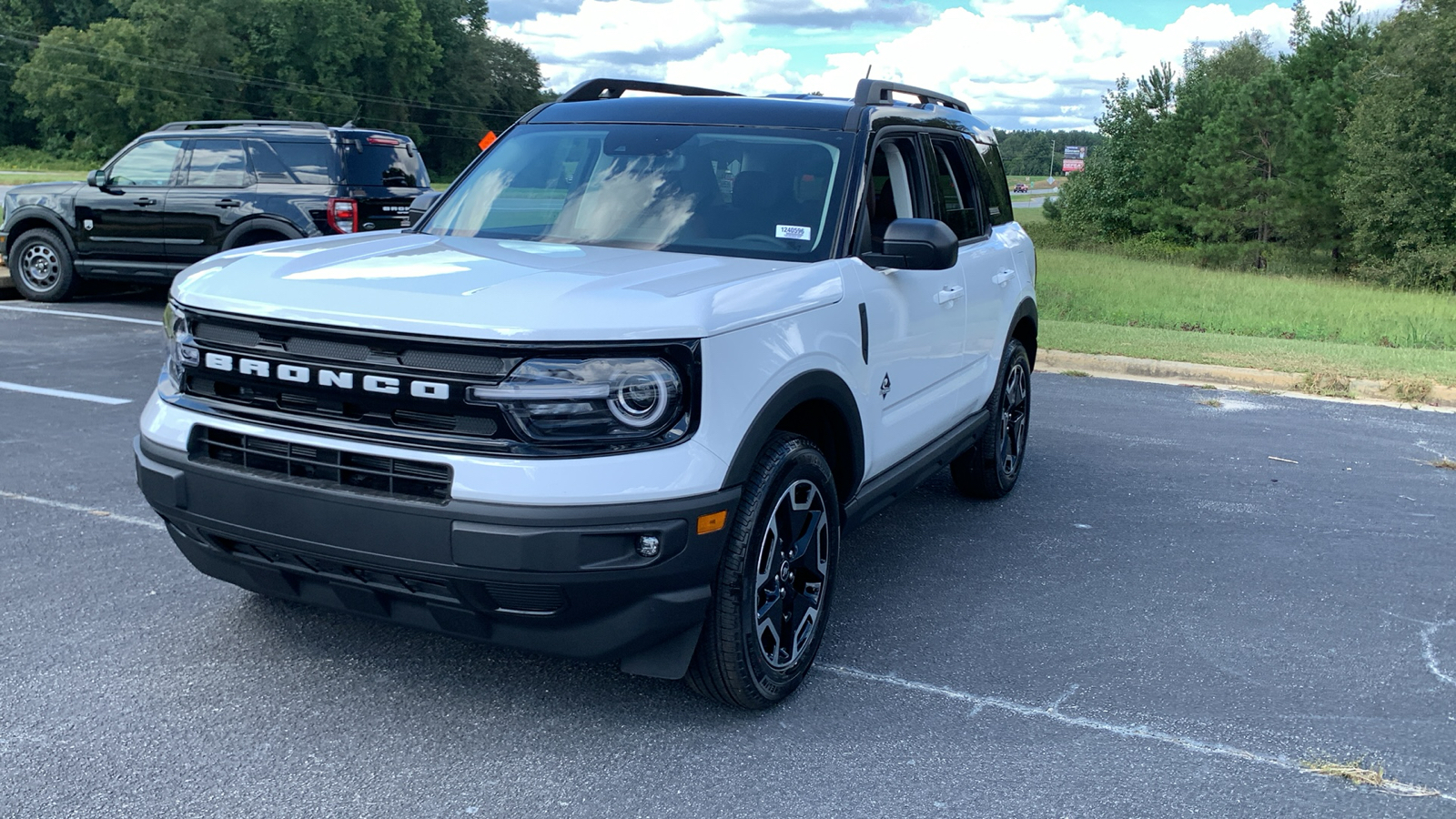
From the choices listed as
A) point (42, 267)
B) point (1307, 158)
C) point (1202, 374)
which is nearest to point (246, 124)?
point (42, 267)

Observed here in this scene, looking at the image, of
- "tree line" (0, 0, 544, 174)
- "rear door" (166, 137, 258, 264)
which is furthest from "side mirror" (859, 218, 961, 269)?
"tree line" (0, 0, 544, 174)

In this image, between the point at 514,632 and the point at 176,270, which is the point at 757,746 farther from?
the point at 176,270

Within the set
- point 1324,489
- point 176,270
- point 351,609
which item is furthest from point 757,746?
point 176,270

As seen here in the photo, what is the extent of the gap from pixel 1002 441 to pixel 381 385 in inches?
154

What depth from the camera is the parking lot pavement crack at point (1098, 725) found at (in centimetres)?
333

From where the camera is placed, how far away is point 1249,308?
20.3 meters

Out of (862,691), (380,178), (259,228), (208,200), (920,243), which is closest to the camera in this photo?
(862,691)

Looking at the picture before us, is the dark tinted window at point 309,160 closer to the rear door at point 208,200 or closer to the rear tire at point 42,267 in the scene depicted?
the rear door at point 208,200

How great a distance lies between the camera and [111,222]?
1293 centimetres

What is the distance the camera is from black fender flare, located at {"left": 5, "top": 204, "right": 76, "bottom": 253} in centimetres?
1306

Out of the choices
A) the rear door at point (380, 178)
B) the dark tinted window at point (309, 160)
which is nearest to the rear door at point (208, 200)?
the dark tinted window at point (309, 160)

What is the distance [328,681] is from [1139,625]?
2.95m

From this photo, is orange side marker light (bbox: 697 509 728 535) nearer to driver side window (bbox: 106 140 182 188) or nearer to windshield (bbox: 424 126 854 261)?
windshield (bbox: 424 126 854 261)

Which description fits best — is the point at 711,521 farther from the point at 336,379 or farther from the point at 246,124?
the point at 246,124
